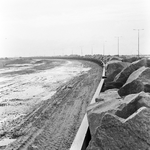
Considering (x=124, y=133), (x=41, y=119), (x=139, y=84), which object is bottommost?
(x=41, y=119)

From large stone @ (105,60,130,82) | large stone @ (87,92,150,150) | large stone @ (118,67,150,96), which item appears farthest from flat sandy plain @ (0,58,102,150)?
large stone @ (87,92,150,150)

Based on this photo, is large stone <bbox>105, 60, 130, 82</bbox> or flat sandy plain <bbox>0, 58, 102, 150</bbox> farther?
large stone <bbox>105, 60, 130, 82</bbox>

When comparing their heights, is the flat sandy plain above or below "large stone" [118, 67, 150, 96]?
below

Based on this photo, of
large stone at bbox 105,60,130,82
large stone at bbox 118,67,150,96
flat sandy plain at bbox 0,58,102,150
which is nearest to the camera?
large stone at bbox 118,67,150,96

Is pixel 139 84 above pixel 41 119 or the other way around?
above

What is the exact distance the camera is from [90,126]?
4.44m

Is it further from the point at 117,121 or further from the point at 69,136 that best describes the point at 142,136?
the point at 69,136

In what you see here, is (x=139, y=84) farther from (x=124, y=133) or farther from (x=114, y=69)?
(x=114, y=69)

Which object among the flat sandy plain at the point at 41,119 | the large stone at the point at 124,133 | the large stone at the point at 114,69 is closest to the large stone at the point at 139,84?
the flat sandy plain at the point at 41,119

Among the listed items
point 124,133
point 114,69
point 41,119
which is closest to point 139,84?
point 124,133

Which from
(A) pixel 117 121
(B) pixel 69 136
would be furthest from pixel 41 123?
(A) pixel 117 121

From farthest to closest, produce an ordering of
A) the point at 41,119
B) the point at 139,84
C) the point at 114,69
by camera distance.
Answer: the point at 114,69
the point at 41,119
the point at 139,84

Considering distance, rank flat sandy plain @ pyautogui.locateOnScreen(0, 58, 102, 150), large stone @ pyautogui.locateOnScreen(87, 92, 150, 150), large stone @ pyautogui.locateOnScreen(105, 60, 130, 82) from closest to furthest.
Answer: large stone @ pyautogui.locateOnScreen(87, 92, 150, 150)
flat sandy plain @ pyautogui.locateOnScreen(0, 58, 102, 150)
large stone @ pyautogui.locateOnScreen(105, 60, 130, 82)

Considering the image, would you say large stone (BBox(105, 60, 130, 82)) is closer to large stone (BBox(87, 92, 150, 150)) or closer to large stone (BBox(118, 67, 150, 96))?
large stone (BBox(118, 67, 150, 96))
